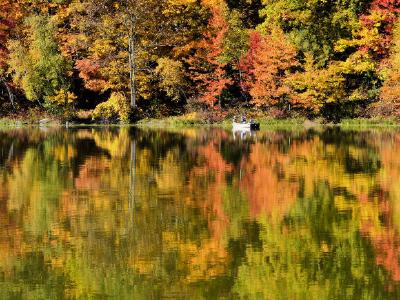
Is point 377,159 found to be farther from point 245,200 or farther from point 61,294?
point 61,294

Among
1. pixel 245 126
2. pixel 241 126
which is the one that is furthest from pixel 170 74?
pixel 245 126

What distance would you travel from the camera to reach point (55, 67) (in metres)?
67.4

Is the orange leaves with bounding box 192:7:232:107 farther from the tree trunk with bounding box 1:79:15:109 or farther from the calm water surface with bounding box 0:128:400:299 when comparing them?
the calm water surface with bounding box 0:128:400:299

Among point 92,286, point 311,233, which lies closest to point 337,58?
point 311,233

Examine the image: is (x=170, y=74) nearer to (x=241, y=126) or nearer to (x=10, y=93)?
(x=241, y=126)

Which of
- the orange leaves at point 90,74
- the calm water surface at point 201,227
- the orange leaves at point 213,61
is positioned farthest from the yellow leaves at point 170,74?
→ the calm water surface at point 201,227

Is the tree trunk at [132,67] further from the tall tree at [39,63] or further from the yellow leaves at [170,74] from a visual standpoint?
the tall tree at [39,63]

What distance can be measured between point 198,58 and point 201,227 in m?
49.6

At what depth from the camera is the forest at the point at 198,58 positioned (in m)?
62.6

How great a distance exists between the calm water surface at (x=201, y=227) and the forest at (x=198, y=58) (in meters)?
28.0

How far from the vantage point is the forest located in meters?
62.6

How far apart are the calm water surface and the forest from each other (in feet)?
91.8

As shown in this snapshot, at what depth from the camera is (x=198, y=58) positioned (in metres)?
67.0

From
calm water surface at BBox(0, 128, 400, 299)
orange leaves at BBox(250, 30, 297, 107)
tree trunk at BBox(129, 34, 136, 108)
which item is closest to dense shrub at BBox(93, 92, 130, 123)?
tree trunk at BBox(129, 34, 136, 108)
